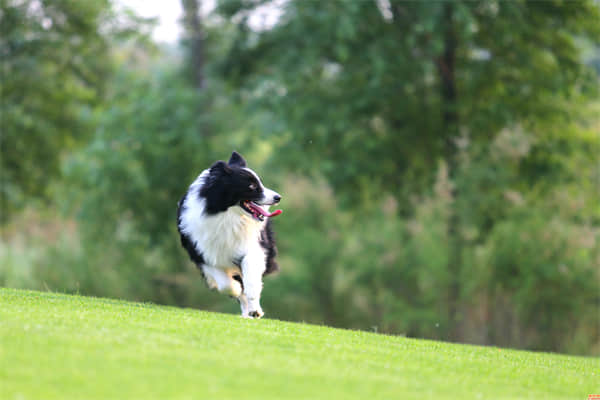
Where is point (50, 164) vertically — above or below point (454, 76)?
below

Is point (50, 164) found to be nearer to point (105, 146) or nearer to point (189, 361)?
point (105, 146)

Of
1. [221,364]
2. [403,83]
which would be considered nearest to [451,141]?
[403,83]

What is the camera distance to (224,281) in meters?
11.4

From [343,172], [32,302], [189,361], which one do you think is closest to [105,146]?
[343,172]

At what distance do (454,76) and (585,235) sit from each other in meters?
6.09

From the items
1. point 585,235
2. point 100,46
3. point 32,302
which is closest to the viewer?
point 32,302

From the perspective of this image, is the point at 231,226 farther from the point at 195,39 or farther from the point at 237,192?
the point at 195,39

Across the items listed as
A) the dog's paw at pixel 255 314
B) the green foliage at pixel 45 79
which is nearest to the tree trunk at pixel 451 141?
the green foliage at pixel 45 79

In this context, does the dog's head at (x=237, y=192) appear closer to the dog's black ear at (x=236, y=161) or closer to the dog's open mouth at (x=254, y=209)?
the dog's open mouth at (x=254, y=209)

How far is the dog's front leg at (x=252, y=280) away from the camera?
439 inches

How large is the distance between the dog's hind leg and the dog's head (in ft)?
2.78

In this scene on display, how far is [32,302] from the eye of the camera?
32.8 ft

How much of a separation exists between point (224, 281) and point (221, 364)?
4.36m

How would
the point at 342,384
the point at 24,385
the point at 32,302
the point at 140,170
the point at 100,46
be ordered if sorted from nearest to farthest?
1. the point at 24,385
2. the point at 342,384
3. the point at 32,302
4. the point at 140,170
5. the point at 100,46
